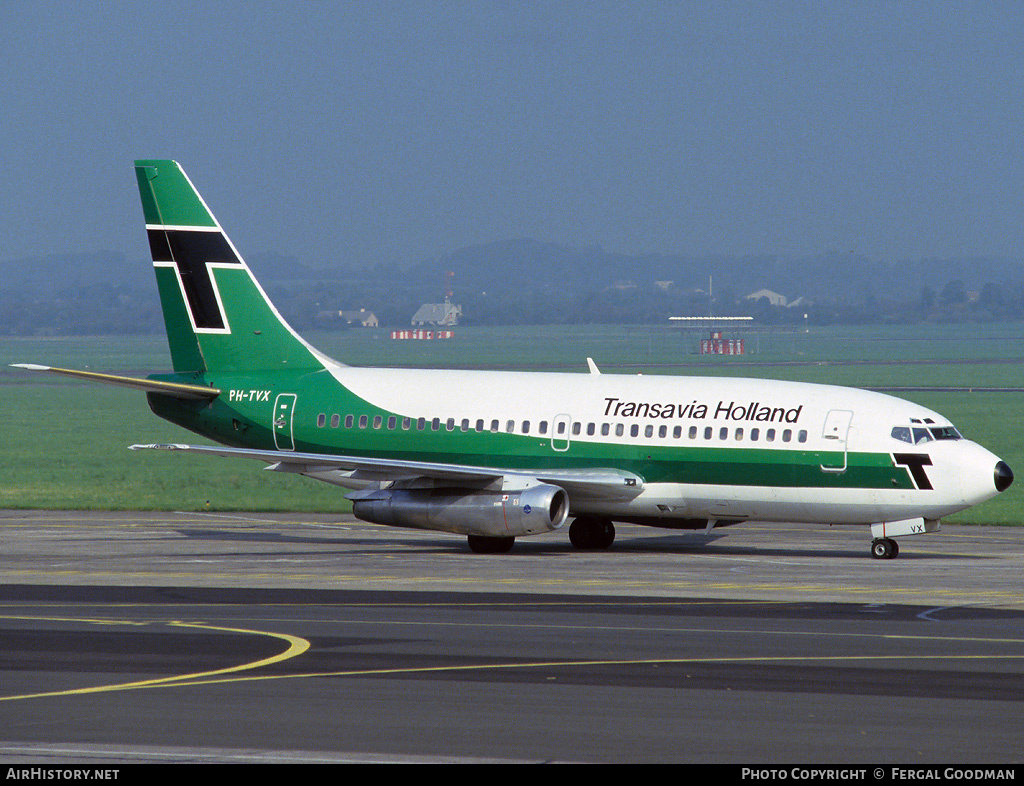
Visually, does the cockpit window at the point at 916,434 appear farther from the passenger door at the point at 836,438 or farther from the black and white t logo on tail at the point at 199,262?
the black and white t logo on tail at the point at 199,262

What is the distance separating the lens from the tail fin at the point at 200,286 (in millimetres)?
45156

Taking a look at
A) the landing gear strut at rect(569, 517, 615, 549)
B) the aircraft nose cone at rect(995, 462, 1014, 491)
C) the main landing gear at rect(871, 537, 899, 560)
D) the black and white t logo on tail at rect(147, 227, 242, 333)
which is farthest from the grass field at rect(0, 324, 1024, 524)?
the landing gear strut at rect(569, 517, 615, 549)

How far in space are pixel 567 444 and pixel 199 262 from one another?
40.0 feet

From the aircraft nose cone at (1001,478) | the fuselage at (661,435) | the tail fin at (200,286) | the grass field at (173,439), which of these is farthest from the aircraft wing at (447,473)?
the grass field at (173,439)

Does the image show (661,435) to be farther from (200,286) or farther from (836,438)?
(200,286)

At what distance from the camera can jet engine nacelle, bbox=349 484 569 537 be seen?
37.9 meters

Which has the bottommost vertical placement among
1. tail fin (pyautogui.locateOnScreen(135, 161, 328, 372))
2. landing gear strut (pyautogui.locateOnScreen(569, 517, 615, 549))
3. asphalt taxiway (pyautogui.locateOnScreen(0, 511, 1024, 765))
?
landing gear strut (pyautogui.locateOnScreen(569, 517, 615, 549))

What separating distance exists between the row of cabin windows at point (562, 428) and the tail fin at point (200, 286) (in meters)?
3.45

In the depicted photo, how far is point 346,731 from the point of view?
705 inches

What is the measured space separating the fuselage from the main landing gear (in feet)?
1.98

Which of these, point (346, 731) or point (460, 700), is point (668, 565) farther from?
point (346, 731)

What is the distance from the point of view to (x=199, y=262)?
45.6 metres

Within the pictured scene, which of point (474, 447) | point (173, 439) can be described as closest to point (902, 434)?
point (474, 447)

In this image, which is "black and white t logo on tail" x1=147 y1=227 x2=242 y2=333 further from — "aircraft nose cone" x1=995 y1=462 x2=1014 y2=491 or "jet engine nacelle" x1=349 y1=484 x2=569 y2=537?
"aircraft nose cone" x1=995 y1=462 x2=1014 y2=491
